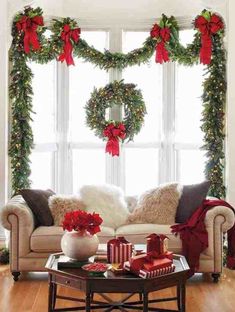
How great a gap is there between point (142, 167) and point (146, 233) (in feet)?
6.07

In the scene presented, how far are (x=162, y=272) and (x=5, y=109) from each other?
3.34m

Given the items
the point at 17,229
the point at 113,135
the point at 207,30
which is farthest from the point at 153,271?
the point at 207,30

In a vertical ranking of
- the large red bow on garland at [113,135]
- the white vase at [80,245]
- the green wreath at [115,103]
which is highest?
the green wreath at [115,103]

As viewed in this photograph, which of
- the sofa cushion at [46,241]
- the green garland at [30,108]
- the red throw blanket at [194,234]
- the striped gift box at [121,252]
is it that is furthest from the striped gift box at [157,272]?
the green garland at [30,108]

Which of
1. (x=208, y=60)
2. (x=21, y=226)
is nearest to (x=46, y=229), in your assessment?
(x=21, y=226)

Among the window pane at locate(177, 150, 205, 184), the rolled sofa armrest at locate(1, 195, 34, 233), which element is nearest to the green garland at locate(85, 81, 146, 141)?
the window pane at locate(177, 150, 205, 184)

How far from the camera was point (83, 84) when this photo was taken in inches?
302

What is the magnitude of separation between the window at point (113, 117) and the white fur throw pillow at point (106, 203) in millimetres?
1158

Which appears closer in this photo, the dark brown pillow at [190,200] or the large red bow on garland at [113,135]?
the dark brown pillow at [190,200]

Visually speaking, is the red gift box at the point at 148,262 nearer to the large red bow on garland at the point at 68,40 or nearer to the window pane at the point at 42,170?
the window pane at the point at 42,170

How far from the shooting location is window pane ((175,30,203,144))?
24.8ft

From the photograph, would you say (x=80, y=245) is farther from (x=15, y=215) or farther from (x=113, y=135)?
(x=113, y=135)

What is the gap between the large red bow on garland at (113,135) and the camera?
7402 millimetres

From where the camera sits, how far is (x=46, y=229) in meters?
6.02
